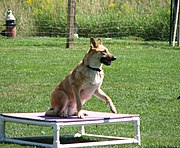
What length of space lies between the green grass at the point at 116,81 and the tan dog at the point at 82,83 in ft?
2.43

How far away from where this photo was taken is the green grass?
9.83 meters

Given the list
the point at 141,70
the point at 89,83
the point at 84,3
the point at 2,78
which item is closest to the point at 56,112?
the point at 89,83

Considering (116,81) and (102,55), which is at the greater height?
(102,55)

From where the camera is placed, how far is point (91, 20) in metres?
25.9

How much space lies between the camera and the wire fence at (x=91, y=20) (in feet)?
82.9

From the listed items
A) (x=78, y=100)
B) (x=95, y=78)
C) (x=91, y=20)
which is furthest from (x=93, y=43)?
(x=91, y=20)

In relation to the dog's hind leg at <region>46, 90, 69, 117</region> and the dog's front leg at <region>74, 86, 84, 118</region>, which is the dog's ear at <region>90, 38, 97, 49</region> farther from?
the dog's hind leg at <region>46, 90, 69, 117</region>

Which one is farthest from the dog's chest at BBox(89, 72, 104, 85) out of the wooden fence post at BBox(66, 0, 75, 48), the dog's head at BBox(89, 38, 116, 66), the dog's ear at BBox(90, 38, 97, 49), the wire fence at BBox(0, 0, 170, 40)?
the wire fence at BBox(0, 0, 170, 40)

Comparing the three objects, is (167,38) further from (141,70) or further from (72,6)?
(141,70)

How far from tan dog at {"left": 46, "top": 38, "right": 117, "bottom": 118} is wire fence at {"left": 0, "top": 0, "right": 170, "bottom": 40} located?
16102mm

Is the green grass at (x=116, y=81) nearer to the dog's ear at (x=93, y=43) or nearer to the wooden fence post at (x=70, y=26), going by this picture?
the wooden fence post at (x=70, y=26)

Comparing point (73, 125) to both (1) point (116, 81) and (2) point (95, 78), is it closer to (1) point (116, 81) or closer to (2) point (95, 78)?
(2) point (95, 78)

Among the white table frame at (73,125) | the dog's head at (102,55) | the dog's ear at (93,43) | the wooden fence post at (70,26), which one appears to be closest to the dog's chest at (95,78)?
the dog's head at (102,55)

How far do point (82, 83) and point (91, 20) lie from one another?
17.5 m
